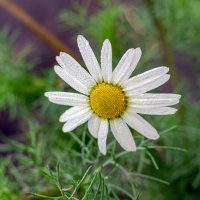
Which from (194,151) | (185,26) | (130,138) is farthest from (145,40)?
(130,138)

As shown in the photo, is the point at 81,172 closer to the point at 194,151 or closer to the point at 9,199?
the point at 9,199

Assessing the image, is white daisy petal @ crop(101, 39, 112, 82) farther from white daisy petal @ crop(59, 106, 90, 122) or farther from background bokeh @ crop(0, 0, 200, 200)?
background bokeh @ crop(0, 0, 200, 200)

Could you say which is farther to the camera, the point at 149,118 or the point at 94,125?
the point at 149,118

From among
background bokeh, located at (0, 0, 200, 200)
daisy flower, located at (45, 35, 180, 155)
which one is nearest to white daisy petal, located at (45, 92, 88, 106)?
daisy flower, located at (45, 35, 180, 155)

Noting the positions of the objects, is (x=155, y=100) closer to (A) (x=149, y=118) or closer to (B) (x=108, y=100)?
(B) (x=108, y=100)

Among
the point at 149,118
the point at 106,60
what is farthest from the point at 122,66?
the point at 149,118

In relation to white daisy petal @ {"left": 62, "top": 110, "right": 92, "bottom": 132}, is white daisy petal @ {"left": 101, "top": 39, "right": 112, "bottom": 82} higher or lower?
higher

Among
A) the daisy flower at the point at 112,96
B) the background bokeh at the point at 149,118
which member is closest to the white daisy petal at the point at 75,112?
the daisy flower at the point at 112,96
